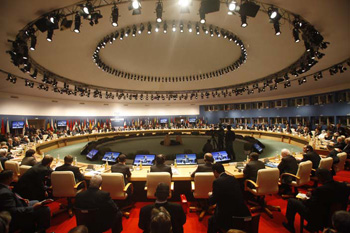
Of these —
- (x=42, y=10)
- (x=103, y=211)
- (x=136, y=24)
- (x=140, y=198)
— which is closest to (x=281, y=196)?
(x=140, y=198)

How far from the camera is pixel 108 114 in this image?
1852 cm

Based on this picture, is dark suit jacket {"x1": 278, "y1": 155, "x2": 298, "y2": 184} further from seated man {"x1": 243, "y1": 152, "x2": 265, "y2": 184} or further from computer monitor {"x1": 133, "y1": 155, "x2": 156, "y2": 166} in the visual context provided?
computer monitor {"x1": 133, "y1": 155, "x2": 156, "y2": 166}

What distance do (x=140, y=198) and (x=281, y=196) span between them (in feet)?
11.8

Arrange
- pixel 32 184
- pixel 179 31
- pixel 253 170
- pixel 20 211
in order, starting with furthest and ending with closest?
pixel 179 31
pixel 253 170
pixel 32 184
pixel 20 211

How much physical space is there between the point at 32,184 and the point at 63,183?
505mm

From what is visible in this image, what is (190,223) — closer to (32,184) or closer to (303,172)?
(303,172)

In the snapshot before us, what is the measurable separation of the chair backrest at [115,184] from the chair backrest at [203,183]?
148 cm

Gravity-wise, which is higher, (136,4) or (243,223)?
(136,4)

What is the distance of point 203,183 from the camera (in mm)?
3246

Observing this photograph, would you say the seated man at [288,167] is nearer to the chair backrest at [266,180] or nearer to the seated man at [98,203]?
the chair backrest at [266,180]

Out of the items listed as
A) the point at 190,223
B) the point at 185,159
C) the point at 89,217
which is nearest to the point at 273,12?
the point at 185,159

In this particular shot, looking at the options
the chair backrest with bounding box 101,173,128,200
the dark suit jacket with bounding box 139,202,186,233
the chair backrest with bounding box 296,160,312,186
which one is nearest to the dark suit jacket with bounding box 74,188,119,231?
the dark suit jacket with bounding box 139,202,186,233

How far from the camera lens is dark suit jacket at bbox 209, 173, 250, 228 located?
223 cm

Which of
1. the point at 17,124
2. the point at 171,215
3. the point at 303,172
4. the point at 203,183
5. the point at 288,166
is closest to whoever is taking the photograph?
the point at 171,215
